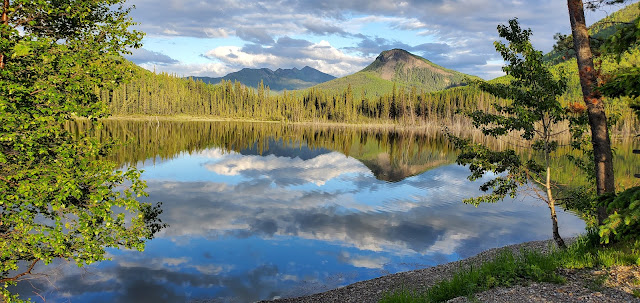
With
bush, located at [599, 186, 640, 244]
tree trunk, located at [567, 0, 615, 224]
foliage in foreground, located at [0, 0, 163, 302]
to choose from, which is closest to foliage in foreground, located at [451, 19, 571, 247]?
tree trunk, located at [567, 0, 615, 224]

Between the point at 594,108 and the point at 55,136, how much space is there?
1639 cm

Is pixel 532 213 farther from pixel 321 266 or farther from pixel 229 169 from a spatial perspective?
pixel 229 169

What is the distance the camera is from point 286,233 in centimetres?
2386

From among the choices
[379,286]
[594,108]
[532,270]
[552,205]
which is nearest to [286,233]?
[379,286]

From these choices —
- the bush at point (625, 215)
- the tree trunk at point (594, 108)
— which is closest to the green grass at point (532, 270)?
the tree trunk at point (594, 108)

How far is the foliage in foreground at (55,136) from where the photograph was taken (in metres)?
8.16

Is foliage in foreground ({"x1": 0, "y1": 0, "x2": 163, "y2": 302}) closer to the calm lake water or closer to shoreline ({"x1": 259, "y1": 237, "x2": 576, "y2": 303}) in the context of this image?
the calm lake water

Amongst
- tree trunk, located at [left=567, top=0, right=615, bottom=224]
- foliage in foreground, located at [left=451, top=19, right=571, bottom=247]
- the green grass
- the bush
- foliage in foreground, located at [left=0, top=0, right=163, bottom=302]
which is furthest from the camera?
foliage in foreground, located at [left=451, top=19, right=571, bottom=247]

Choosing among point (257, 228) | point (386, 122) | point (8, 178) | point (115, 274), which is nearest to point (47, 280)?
point (115, 274)

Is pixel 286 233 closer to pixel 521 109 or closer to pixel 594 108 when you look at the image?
pixel 521 109

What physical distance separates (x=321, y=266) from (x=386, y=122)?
558 feet

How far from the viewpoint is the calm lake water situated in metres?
15.9

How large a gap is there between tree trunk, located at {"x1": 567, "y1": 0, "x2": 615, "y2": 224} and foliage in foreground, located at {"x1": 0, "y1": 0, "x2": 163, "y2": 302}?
14432mm

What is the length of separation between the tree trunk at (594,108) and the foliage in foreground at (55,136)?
47.4ft
